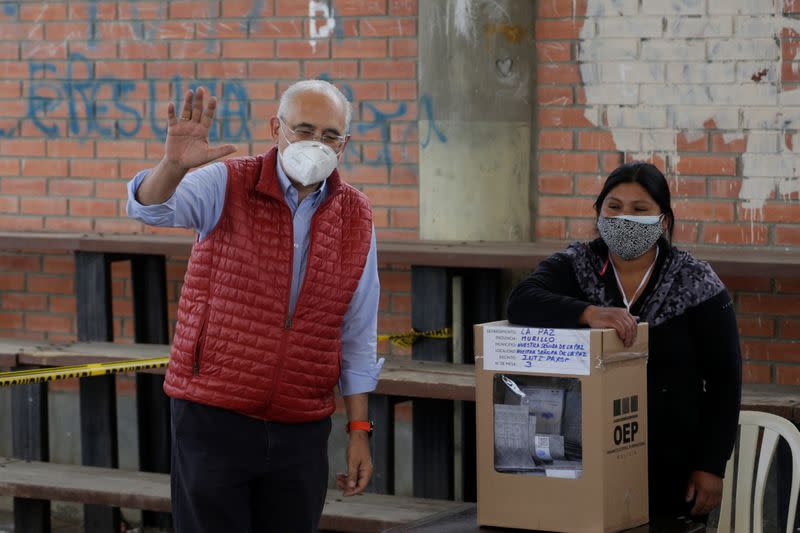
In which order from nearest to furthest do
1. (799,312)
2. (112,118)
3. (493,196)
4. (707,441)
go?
1. (707,441)
2. (799,312)
3. (493,196)
4. (112,118)

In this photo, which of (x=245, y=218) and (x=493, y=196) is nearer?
(x=245, y=218)

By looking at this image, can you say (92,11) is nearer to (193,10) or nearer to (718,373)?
(193,10)

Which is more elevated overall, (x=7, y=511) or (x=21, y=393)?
(x=21, y=393)

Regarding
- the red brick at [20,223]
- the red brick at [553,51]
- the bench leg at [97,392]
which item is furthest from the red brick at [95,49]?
the red brick at [553,51]

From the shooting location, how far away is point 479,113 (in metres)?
5.42

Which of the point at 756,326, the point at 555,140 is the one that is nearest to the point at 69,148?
the point at 555,140

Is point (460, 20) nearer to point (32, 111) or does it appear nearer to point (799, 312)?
point (799, 312)

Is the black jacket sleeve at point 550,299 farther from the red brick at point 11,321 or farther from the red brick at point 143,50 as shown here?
the red brick at point 11,321

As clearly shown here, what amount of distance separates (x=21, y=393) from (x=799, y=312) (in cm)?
315

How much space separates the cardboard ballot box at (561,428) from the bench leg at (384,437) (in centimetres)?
189

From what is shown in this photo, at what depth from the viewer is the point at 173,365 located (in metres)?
3.18

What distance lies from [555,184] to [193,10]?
1826 mm

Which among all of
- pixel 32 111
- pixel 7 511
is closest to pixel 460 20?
pixel 32 111

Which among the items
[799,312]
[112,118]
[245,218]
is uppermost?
[112,118]
